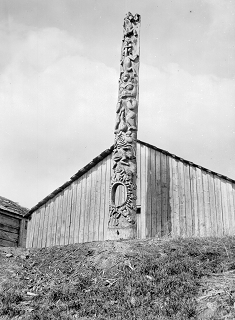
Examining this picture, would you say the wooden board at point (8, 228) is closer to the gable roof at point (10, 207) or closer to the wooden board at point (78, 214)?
the gable roof at point (10, 207)

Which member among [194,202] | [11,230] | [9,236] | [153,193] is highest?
[153,193]

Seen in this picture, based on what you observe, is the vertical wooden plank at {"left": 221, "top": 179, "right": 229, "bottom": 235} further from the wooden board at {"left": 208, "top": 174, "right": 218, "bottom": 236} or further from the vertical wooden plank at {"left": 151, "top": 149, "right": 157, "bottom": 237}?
the vertical wooden plank at {"left": 151, "top": 149, "right": 157, "bottom": 237}

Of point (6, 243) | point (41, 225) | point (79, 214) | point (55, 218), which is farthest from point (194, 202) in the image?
point (6, 243)

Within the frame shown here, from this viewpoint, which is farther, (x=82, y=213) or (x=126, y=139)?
(x=82, y=213)

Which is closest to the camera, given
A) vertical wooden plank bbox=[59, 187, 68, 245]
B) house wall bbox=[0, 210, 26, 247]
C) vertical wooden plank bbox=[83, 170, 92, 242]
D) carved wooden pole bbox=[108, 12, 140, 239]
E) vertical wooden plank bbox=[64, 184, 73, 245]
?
carved wooden pole bbox=[108, 12, 140, 239]

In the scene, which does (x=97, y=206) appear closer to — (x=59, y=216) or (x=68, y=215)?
(x=68, y=215)

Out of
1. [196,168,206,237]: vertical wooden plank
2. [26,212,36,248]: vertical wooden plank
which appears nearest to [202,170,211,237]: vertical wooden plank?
[196,168,206,237]: vertical wooden plank

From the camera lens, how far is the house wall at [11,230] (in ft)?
74.3

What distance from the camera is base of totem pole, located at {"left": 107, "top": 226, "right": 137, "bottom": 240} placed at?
38.4 feet

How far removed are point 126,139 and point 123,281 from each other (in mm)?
5821

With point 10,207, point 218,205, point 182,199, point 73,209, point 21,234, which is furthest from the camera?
point 10,207

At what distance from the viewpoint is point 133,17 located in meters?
14.5

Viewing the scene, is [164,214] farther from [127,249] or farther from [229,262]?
[229,262]

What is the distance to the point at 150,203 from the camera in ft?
56.0
